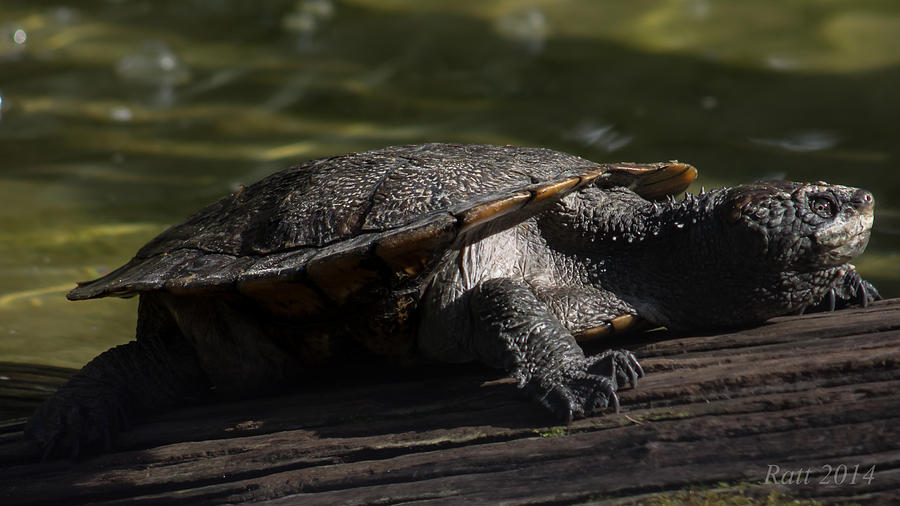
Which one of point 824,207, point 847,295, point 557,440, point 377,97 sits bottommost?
point 557,440

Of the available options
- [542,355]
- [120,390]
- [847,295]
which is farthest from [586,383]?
[120,390]

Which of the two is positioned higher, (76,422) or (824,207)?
(824,207)

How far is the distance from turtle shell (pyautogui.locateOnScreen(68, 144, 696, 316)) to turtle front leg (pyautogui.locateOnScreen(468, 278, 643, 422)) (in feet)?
0.70

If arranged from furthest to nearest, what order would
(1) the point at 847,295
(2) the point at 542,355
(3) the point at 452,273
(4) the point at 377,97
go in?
(4) the point at 377,97, (1) the point at 847,295, (3) the point at 452,273, (2) the point at 542,355

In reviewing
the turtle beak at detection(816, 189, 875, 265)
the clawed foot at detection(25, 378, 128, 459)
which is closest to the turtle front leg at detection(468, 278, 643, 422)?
the turtle beak at detection(816, 189, 875, 265)

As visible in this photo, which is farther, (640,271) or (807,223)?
(640,271)

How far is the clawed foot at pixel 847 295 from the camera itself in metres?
2.53

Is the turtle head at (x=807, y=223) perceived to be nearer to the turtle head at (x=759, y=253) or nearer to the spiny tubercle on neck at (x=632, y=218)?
the turtle head at (x=759, y=253)

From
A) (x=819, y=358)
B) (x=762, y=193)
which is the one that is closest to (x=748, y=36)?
(x=762, y=193)

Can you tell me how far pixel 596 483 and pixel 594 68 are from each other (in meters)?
5.80

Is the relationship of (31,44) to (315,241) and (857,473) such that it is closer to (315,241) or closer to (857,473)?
(315,241)

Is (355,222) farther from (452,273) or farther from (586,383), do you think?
(586,383)

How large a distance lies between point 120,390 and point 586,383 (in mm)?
1369

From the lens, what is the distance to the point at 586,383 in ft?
6.87
